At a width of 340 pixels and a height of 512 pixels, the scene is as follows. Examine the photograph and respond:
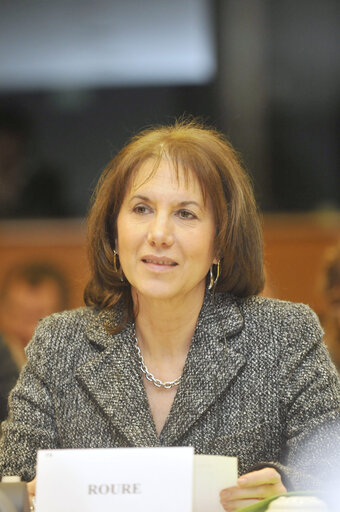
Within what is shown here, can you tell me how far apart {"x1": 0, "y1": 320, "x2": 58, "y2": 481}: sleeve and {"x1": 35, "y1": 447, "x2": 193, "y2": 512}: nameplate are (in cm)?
52

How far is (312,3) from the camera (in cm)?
541

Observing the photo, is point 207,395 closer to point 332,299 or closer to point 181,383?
point 181,383

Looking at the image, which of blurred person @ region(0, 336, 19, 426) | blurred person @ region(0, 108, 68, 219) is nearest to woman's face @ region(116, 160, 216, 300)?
blurred person @ region(0, 336, 19, 426)

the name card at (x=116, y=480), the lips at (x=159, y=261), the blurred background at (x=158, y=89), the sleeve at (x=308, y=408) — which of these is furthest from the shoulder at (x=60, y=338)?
the blurred background at (x=158, y=89)

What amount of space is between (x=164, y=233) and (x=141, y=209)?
0.13 metres

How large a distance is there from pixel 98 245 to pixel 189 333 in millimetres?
344

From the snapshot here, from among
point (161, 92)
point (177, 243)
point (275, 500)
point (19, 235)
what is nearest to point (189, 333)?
point (177, 243)

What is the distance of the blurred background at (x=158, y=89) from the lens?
5.32m

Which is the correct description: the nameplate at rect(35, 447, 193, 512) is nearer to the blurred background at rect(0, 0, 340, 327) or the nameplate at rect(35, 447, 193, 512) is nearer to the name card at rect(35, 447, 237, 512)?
the name card at rect(35, 447, 237, 512)

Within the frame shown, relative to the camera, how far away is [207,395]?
82.8 inches

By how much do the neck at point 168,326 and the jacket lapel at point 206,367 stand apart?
36mm

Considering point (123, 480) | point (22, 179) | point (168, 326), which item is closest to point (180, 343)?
point (168, 326)

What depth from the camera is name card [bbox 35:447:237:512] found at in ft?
4.99

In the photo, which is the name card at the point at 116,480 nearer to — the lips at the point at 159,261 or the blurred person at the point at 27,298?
the lips at the point at 159,261
